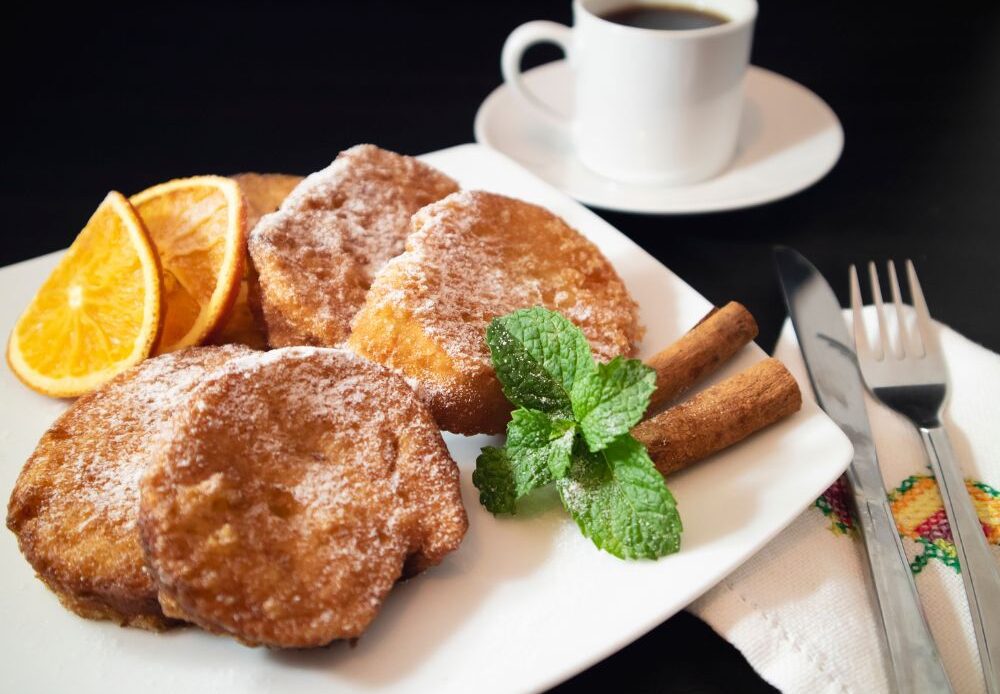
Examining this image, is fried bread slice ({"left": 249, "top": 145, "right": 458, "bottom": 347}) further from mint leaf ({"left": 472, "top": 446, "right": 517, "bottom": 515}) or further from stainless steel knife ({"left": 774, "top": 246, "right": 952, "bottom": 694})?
stainless steel knife ({"left": 774, "top": 246, "right": 952, "bottom": 694})

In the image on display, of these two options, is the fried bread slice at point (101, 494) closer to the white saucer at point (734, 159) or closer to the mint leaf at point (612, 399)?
the mint leaf at point (612, 399)

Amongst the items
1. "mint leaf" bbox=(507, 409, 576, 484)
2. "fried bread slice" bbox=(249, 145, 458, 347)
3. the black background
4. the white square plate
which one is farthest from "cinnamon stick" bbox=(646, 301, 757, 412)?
"fried bread slice" bbox=(249, 145, 458, 347)

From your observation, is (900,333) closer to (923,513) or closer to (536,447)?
(923,513)

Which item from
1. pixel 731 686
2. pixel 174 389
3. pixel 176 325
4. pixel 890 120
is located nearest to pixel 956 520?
pixel 731 686

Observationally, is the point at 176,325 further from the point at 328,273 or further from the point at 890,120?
the point at 890,120

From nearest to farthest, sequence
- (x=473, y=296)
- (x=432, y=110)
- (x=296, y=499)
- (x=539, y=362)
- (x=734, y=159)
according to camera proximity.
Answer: (x=296, y=499) < (x=539, y=362) < (x=473, y=296) < (x=734, y=159) < (x=432, y=110)

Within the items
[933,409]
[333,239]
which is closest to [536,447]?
[333,239]
